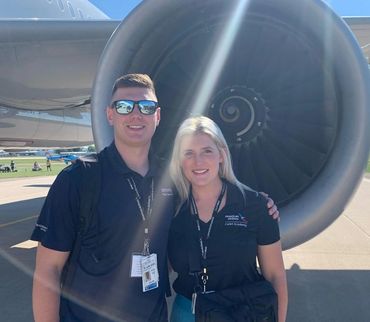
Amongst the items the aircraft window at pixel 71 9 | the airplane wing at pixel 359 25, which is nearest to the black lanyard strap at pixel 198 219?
the airplane wing at pixel 359 25

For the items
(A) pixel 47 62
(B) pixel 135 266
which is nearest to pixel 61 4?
(A) pixel 47 62

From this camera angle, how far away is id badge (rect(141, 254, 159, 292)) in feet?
4.64

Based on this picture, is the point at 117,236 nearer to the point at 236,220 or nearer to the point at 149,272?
the point at 149,272

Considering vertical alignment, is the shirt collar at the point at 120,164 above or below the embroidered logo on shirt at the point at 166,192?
above

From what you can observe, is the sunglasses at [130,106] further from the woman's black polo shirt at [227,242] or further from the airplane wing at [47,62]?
the airplane wing at [47,62]

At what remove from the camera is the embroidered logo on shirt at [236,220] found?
1.48m

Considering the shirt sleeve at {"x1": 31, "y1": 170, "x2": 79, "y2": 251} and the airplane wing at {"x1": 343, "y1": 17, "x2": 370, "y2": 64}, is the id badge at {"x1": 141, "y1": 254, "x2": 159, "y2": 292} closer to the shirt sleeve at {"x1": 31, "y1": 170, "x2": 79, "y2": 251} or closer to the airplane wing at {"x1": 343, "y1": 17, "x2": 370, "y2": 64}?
the shirt sleeve at {"x1": 31, "y1": 170, "x2": 79, "y2": 251}

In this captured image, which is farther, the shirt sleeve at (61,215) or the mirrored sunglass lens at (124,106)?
the mirrored sunglass lens at (124,106)

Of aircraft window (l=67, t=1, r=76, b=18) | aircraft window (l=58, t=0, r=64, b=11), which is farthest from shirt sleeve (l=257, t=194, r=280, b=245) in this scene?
aircraft window (l=67, t=1, r=76, b=18)

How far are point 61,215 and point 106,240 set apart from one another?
16 cm

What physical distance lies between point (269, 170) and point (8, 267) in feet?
9.12

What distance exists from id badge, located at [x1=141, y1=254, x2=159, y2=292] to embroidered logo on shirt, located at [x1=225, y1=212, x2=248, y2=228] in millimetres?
273

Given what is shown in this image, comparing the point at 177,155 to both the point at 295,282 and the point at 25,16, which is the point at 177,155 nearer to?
the point at 295,282

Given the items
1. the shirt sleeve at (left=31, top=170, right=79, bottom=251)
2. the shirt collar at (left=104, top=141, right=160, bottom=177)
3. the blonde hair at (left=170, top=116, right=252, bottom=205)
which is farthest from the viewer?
the blonde hair at (left=170, top=116, right=252, bottom=205)
